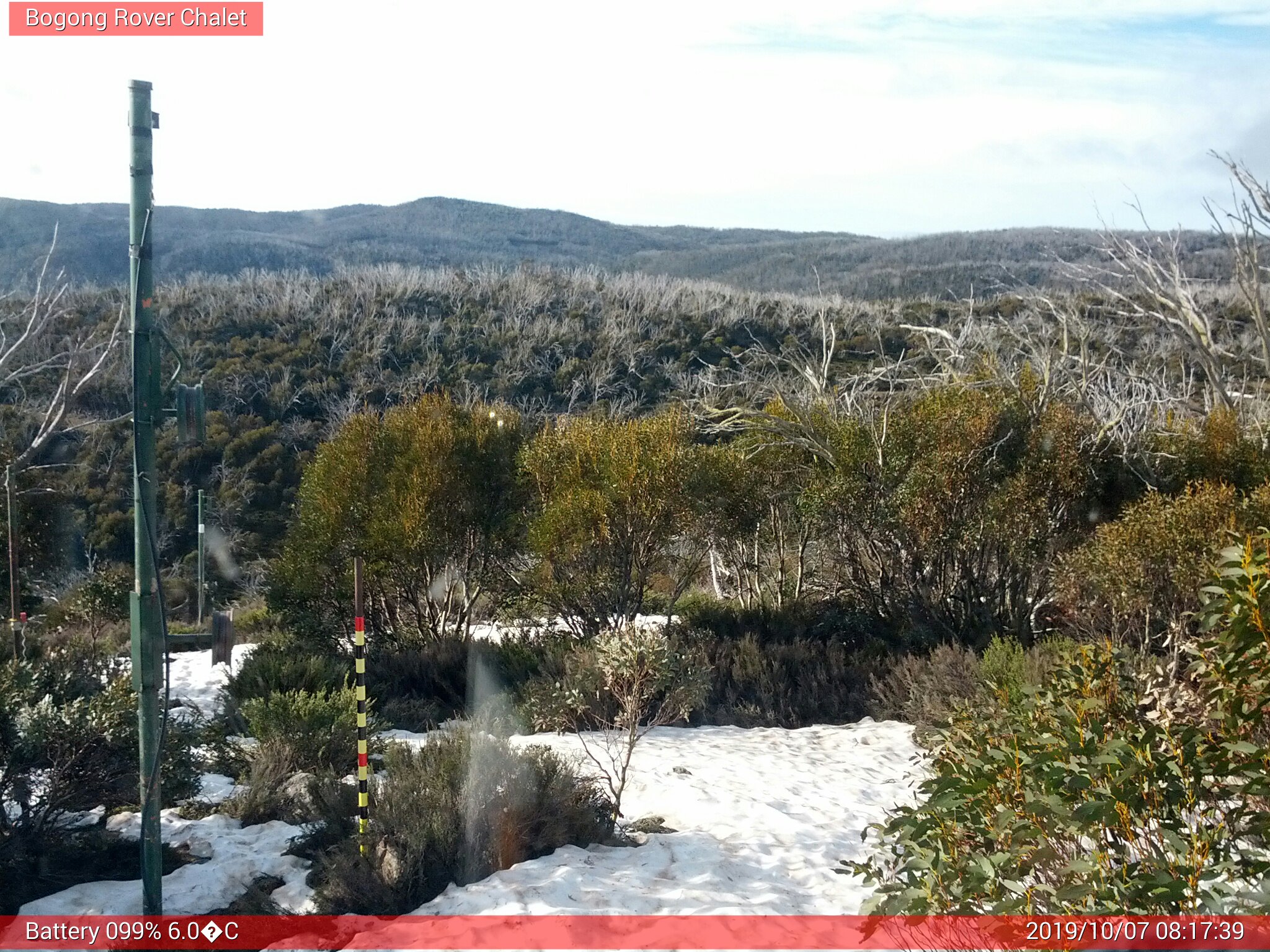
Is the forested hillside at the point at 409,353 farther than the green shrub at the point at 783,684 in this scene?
Yes

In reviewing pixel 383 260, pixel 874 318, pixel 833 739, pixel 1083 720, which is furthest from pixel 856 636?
pixel 383 260

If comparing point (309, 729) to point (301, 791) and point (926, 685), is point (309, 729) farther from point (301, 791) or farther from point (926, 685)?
point (926, 685)

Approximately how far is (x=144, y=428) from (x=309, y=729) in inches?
129

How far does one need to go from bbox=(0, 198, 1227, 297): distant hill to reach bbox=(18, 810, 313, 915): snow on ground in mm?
29429

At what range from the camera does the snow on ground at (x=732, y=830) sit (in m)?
4.61

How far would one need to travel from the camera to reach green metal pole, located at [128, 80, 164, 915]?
13.4ft

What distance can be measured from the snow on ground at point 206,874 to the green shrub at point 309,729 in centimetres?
73

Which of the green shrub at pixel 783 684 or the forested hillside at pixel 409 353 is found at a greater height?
the forested hillside at pixel 409 353

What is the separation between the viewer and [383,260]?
5609cm

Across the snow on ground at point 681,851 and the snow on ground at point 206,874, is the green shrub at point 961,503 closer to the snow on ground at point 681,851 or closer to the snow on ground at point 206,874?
the snow on ground at point 681,851

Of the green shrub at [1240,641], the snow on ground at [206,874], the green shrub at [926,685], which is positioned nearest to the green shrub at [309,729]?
the snow on ground at [206,874]

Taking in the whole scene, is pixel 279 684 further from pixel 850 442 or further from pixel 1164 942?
pixel 1164 942

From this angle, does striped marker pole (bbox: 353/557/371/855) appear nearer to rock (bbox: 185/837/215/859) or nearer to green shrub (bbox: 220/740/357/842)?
green shrub (bbox: 220/740/357/842)

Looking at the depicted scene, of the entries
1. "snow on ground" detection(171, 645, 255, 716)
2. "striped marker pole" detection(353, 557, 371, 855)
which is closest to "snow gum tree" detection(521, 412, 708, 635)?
"snow on ground" detection(171, 645, 255, 716)
